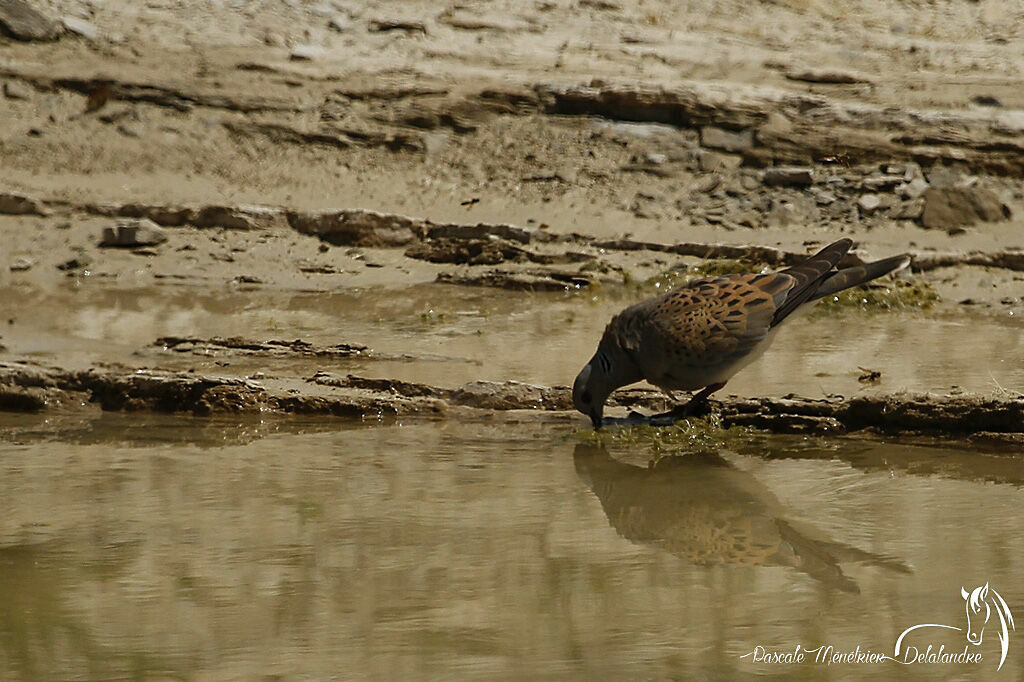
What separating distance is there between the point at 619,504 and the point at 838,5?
914 cm

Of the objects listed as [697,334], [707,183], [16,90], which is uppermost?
[16,90]

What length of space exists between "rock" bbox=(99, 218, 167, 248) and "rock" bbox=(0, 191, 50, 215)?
2.16ft

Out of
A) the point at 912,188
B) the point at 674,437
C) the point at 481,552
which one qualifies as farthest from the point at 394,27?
the point at 481,552

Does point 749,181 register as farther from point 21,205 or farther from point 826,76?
point 21,205

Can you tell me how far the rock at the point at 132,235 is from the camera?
8.58 metres

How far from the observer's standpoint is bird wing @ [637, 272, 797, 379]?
16.8ft

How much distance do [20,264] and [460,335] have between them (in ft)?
11.2

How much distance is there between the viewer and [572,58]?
10.6 metres

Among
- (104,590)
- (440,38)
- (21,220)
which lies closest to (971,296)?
(440,38)

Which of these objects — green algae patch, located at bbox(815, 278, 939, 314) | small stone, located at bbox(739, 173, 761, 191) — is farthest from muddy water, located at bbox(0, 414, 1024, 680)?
small stone, located at bbox(739, 173, 761, 191)

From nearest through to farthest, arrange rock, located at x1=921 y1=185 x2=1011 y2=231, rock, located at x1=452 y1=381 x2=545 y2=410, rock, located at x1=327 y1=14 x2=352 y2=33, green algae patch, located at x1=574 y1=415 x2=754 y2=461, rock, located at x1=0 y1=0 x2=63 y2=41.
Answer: green algae patch, located at x1=574 y1=415 x2=754 y2=461
rock, located at x1=452 y1=381 x2=545 y2=410
rock, located at x1=921 y1=185 x2=1011 y2=231
rock, located at x1=0 y1=0 x2=63 y2=41
rock, located at x1=327 y1=14 x2=352 y2=33

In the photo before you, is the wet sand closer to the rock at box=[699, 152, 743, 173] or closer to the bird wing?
the rock at box=[699, 152, 743, 173]

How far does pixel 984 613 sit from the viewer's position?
115 inches

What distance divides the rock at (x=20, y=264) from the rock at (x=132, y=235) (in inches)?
19.8
